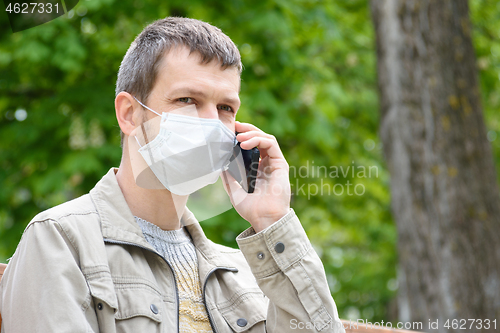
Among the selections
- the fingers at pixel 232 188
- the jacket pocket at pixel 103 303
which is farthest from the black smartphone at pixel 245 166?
the jacket pocket at pixel 103 303

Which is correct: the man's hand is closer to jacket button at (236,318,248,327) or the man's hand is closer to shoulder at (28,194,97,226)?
jacket button at (236,318,248,327)

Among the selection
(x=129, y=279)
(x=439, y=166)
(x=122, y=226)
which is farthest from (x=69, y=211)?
(x=439, y=166)

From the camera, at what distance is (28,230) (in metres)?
1.82

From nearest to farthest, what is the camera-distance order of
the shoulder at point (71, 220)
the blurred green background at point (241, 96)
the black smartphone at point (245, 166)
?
the shoulder at point (71, 220), the black smartphone at point (245, 166), the blurred green background at point (241, 96)

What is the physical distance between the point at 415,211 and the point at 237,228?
Answer: 1693mm

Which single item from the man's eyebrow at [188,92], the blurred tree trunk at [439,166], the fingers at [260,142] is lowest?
the blurred tree trunk at [439,166]

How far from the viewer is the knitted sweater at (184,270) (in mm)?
2086

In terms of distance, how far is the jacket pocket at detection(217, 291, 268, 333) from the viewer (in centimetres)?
217

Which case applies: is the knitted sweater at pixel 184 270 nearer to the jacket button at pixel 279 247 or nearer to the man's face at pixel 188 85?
the jacket button at pixel 279 247

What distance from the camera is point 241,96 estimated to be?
218 inches

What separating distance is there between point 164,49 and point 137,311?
1.04m

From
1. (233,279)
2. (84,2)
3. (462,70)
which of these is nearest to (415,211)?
(462,70)

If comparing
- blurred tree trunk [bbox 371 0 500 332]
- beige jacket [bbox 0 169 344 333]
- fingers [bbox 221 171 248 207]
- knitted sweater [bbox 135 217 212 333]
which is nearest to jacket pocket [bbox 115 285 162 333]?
beige jacket [bbox 0 169 344 333]

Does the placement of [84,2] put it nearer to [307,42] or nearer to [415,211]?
[307,42]
